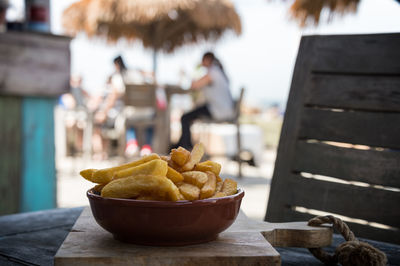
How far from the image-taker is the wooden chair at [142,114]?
5770mm

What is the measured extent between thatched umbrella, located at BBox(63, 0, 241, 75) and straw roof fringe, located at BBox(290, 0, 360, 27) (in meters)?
2.09

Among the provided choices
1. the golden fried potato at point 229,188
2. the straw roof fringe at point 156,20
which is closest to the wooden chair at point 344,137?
the golden fried potato at point 229,188

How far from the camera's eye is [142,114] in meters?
6.47

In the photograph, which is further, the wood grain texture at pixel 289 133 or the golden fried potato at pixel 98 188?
the wood grain texture at pixel 289 133

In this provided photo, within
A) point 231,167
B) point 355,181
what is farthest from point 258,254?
point 231,167

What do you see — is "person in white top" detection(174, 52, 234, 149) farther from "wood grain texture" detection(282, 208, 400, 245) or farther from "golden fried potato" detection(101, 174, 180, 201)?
"golden fried potato" detection(101, 174, 180, 201)

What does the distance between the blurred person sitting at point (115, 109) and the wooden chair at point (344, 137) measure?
4526mm

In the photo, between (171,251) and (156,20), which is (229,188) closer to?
(171,251)

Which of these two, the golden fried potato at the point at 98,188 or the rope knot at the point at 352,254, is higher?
the golden fried potato at the point at 98,188

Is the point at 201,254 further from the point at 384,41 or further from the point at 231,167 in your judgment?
the point at 231,167

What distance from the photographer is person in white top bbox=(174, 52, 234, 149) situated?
5500 mm

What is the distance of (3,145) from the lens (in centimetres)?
265

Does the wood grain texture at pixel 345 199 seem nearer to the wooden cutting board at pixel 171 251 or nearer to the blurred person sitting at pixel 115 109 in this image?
the wooden cutting board at pixel 171 251

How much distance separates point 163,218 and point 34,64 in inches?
88.4
